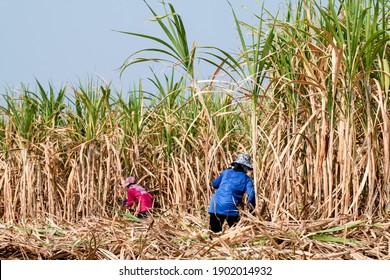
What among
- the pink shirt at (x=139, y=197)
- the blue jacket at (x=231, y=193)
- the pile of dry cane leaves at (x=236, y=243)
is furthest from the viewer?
the pink shirt at (x=139, y=197)

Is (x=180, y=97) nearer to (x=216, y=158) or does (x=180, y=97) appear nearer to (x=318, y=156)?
(x=216, y=158)

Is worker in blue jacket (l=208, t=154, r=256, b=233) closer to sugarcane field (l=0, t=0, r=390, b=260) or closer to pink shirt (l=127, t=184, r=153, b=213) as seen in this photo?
sugarcane field (l=0, t=0, r=390, b=260)

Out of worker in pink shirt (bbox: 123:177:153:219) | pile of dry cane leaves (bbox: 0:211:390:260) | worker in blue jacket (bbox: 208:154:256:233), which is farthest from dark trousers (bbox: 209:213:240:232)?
worker in pink shirt (bbox: 123:177:153:219)

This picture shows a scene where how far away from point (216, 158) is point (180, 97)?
1.28 m

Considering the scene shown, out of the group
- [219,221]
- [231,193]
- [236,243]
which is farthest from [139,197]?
[236,243]

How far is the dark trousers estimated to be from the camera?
593 centimetres

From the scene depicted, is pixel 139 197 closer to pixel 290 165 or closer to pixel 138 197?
pixel 138 197

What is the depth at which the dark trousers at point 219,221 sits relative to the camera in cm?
593

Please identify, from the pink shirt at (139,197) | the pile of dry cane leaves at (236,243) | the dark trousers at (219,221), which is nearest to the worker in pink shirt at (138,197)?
the pink shirt at (139,197)

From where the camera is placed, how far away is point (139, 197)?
7.26m

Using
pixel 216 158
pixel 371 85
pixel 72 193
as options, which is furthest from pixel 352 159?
pixel 72 193

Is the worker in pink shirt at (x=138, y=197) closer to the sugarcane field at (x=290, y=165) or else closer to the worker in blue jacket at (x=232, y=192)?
the sugarcane field at (x=290, y=165)

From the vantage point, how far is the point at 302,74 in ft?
17.0

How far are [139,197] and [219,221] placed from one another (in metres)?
1.43
